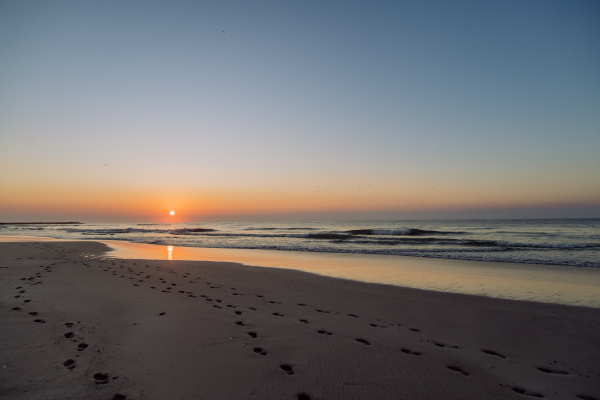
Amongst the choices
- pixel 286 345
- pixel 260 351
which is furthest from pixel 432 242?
pixel 260 351

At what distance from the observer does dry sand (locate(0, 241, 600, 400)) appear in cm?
347

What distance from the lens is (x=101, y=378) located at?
347 centimetres

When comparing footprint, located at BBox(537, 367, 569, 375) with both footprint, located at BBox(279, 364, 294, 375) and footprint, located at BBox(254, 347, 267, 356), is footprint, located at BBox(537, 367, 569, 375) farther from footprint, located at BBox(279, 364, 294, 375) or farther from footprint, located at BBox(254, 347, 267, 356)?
footprint, located at BBox(254, 347, 267, 356)

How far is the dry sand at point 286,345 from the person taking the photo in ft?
11.4

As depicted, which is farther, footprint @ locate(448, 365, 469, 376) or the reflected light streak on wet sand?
the reflected light streak on wet sand

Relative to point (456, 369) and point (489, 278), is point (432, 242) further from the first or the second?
point (456, 369)

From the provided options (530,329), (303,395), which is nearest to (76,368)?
(303,395)

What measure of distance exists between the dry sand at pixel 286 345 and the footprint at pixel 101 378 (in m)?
0.02

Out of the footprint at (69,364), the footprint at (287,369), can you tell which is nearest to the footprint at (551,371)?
the footprint at (287,369)

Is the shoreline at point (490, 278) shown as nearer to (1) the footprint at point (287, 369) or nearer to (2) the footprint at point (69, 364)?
(1) the footprint at point (287, 369)

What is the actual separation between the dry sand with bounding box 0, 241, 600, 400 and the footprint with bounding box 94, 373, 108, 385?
0.07ft

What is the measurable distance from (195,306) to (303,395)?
13.2 feet

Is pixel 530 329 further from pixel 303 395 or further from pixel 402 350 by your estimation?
pixel 303 395

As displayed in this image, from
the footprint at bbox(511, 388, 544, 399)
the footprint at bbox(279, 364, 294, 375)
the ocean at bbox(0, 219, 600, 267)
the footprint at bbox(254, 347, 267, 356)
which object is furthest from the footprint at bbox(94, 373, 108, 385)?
the ocean at bbox(0, 219, 600, 267)
